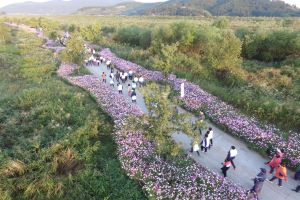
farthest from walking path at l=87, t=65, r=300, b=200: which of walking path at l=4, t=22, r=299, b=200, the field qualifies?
the field

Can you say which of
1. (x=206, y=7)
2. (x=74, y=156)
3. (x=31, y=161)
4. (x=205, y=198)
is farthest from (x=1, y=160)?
(x=206, y=7)

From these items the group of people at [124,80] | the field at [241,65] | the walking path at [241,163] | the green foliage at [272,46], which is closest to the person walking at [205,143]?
the walking path at [241,163]

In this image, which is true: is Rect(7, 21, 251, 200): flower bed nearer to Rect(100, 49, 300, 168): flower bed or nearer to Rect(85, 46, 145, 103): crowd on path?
Rect(100, 49, 300, 168): flower bed

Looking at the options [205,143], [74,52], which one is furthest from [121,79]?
[205,143]

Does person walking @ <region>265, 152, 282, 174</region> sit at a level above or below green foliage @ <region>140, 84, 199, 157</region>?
below

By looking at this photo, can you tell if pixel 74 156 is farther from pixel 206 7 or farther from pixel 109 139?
pixel 206 7

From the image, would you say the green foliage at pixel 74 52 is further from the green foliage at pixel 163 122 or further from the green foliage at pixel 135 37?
the green foliage at pixel 163 122
